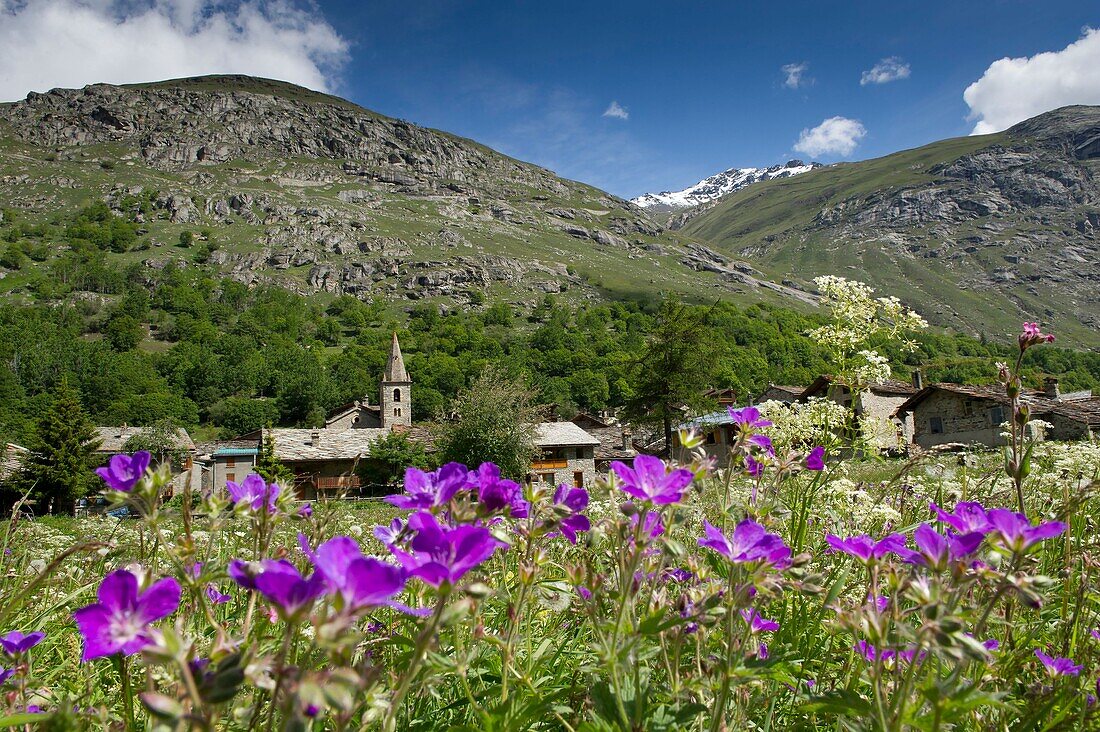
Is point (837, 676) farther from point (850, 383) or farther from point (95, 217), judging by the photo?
point (95, 217)

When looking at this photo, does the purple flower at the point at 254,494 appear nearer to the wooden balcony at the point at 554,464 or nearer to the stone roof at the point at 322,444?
the stone roof at the point at 322,444

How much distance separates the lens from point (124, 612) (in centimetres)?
96

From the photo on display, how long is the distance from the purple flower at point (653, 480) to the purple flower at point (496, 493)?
29 cm

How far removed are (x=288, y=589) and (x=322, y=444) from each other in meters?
52.7

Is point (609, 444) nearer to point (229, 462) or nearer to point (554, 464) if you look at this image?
point (554, 464)

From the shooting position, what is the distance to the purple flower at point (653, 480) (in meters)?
1.32

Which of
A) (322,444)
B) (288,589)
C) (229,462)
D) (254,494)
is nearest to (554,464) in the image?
(322,444)

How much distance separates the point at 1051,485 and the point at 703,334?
43.0m

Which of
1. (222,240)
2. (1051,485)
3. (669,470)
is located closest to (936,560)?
(669,470)

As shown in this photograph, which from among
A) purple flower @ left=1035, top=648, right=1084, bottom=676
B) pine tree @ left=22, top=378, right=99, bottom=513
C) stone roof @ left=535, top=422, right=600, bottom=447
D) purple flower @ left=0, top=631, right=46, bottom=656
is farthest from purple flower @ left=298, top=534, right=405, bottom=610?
stone roof @ left=535, top=422, right=600, bottom=447

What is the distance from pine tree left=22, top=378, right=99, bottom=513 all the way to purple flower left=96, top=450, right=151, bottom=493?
122 feet

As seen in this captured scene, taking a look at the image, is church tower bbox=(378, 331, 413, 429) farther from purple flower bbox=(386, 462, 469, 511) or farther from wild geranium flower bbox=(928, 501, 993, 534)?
wild geranium flower bbox=(928, 501, 993, 534)

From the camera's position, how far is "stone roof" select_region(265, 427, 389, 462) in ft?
153

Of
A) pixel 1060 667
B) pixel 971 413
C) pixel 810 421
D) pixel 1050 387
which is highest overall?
pixel 810 421
